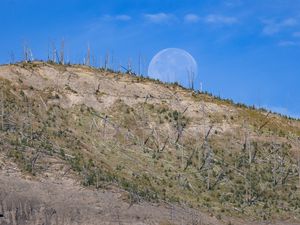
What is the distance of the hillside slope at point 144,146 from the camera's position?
5225 cm

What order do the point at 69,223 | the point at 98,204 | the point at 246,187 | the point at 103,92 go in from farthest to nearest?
the point at 103,92, the point at 246,187, the point at 98,204, the point at 69,223

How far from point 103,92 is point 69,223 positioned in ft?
102

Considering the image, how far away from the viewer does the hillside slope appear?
2057 inches

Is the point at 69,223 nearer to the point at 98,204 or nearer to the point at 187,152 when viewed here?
the point at 98,204

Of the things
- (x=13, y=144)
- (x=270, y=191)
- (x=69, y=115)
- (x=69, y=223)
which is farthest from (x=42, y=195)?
(x=270, y=191)

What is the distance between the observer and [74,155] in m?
57.8

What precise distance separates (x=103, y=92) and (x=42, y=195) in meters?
28.7

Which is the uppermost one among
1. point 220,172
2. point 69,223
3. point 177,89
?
point 177,89

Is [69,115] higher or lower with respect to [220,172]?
higher

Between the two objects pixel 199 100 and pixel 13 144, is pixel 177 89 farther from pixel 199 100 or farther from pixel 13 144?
pixel 13 144

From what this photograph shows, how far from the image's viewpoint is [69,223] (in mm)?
45531

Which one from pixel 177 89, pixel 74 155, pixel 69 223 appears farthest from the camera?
pixel 177 89

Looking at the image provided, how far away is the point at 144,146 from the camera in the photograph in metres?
67.2

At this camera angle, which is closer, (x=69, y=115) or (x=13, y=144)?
(x=13, y=144)
